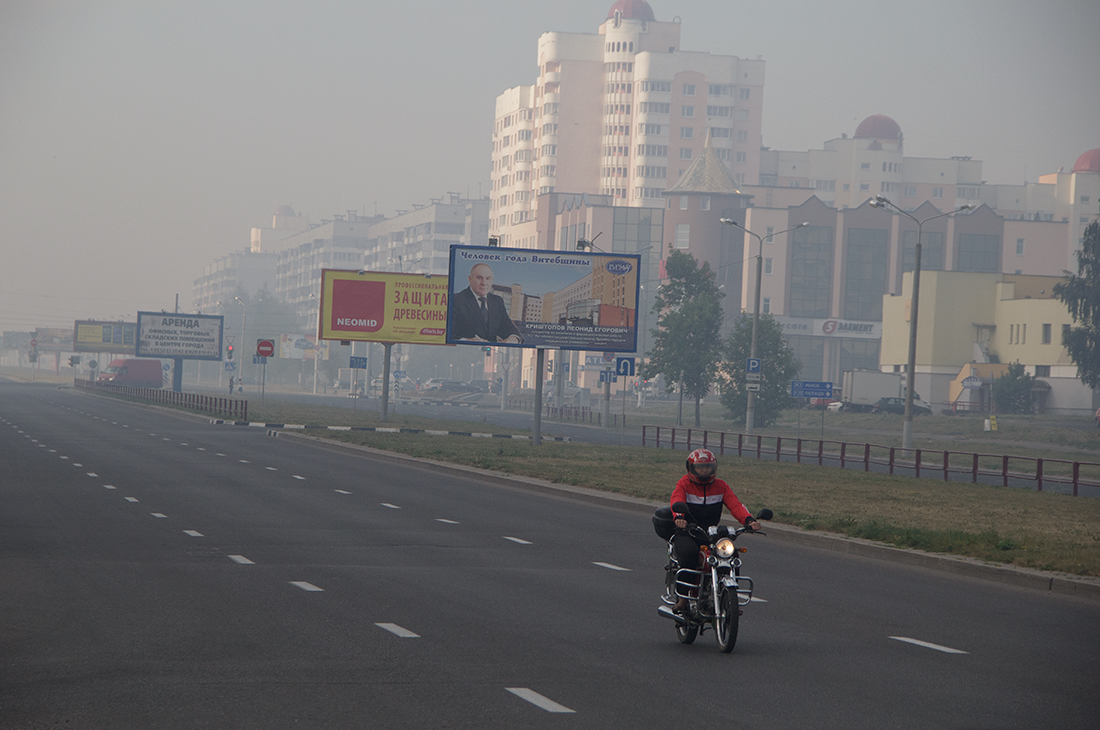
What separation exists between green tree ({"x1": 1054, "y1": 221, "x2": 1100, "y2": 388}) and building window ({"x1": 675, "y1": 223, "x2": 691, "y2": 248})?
183ft

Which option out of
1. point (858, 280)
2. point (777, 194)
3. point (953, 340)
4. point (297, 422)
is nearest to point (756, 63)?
point (777, 194)

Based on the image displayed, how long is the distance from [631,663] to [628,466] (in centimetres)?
2191

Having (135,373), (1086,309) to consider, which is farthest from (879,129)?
(135,373)

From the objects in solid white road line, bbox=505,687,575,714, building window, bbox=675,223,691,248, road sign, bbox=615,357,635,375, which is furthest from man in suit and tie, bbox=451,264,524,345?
building window, bbox=675,223,691,248

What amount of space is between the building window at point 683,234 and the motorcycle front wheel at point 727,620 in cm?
13338

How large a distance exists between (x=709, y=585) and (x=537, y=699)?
2255 millimetres

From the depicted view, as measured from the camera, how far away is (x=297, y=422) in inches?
2056

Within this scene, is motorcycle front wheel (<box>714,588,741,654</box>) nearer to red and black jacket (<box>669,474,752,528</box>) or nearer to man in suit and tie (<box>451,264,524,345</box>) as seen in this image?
red and black jacket (<box>669,474,752,528</box>)

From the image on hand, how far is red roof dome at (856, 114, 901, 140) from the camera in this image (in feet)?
607

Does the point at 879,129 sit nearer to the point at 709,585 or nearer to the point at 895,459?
the point at 895,459

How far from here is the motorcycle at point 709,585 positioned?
8805 mm

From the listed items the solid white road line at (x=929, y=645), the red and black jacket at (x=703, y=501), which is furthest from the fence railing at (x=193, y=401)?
the solid white road line at (x=929, y=645)

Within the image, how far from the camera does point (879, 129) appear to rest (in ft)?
609

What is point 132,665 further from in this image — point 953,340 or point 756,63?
point 756,63
